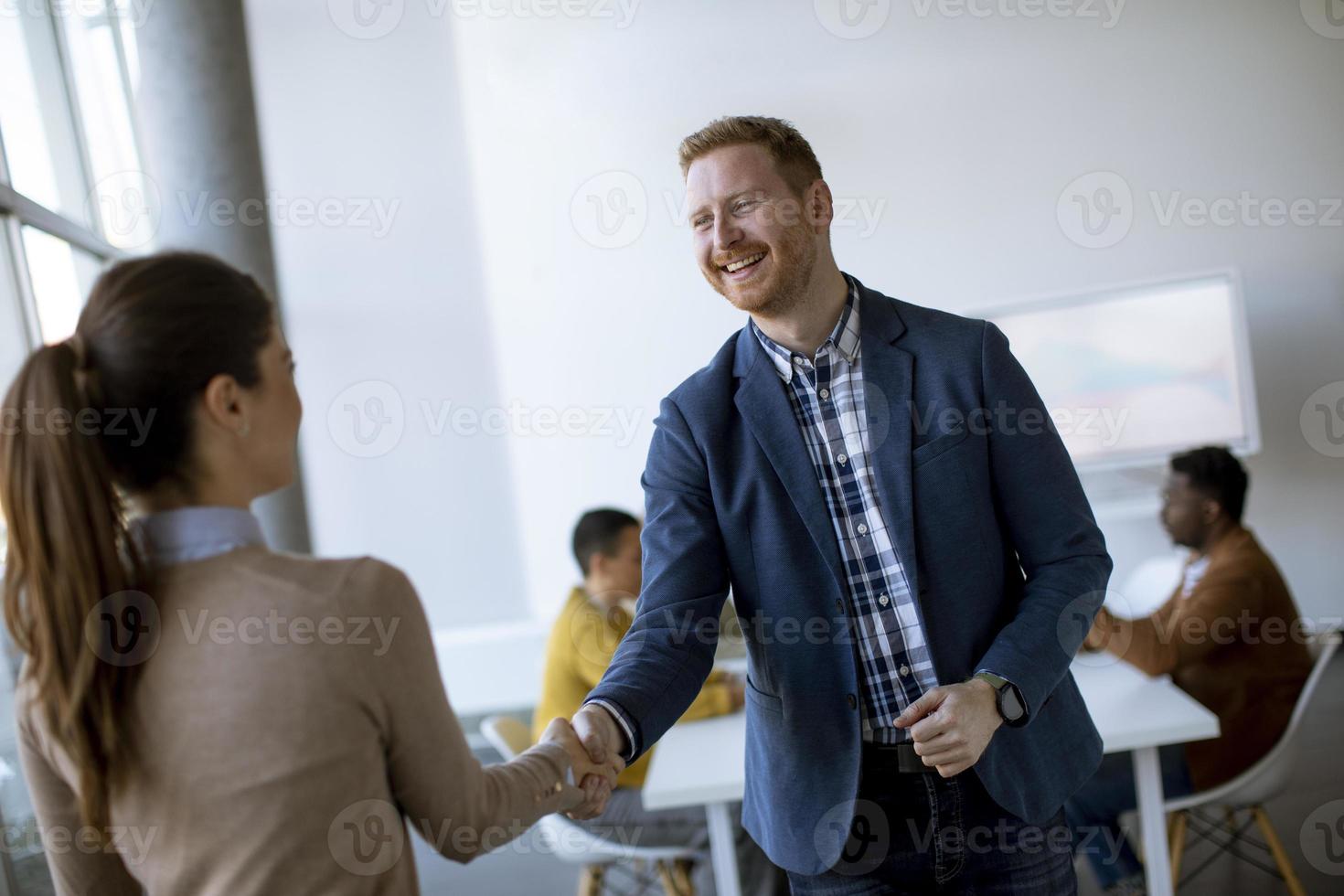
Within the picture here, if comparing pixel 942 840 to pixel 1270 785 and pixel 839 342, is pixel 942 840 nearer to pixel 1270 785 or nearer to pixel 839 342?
pixel 839 342

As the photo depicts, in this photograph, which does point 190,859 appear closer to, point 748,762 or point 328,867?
point 328,867

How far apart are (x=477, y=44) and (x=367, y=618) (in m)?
5.46

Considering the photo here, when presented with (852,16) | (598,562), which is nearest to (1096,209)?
(852,16)

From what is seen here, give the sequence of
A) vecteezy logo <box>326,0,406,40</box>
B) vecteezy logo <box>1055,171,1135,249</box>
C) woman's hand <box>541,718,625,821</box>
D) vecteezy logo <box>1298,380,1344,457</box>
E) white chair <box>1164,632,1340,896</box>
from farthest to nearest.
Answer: vecteezy logo <box>326,0,406,40</box> → vecteezy logo <box>1055,171,1135,249</box> → vecteezy logo <box>1298,380,1344,457</box> → white chair <box>1164,632,1340,896</box> → woman's hand <box>541,718,625,821</box>

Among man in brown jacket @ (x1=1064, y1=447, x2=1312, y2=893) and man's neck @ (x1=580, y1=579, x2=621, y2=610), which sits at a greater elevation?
man's neck @ (x1=580, y1=579, x2=621, y2=610)

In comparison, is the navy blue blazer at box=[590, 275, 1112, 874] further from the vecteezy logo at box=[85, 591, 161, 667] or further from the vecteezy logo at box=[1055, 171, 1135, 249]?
the vecteezy logo at box=[1055, 171, 1135, 249]

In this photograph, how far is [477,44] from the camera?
5902 millimetres

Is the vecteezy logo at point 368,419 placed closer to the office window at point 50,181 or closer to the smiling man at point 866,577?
the office window at point 50,181

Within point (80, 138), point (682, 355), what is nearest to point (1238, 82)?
point (682, 355)

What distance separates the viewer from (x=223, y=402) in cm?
109

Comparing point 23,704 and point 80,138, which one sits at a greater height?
point 80,138

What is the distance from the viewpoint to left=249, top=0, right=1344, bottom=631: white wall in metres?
5.44

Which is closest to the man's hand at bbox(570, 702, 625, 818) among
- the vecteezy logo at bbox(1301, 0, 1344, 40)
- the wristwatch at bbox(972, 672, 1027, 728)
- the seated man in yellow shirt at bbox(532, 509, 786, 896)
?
the wristwatch at bbox(972, 672, 1027, 728)

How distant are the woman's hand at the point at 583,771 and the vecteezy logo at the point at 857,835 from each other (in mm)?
317
